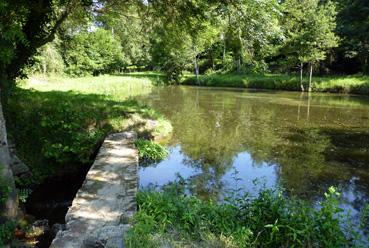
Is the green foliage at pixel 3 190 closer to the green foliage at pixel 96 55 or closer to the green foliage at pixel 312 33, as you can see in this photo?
the green foliage at pixel 312 33

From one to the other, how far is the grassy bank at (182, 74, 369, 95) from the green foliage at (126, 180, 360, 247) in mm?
25755

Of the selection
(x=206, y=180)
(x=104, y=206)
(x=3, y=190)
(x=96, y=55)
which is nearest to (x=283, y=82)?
(x=96, y=55)

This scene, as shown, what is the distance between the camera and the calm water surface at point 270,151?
8383mm

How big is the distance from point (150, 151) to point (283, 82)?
23801 mm

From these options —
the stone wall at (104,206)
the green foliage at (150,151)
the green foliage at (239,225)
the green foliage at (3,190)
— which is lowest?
the green foliage at (150,151)

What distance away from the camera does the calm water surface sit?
330 inches

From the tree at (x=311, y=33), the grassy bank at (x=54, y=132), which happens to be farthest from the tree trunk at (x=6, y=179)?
the tree at (x=311, y=33)

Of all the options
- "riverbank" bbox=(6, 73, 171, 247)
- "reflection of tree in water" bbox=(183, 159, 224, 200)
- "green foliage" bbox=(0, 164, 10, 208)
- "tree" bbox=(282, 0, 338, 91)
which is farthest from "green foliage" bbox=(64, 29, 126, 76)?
"green foliage" bbox=(0, 164, 10, 208)

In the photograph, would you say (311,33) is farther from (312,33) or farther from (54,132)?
(54,132)

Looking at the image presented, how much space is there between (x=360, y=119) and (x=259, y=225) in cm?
1440

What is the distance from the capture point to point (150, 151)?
10453 millimetres

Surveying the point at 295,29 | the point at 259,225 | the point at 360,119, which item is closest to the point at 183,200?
the point at 259,225

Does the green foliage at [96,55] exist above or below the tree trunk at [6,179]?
above

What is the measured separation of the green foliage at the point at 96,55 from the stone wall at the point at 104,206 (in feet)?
105
